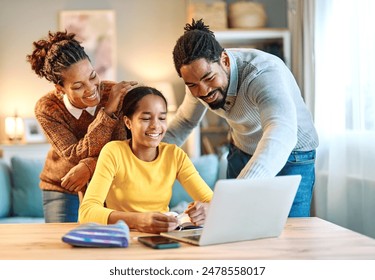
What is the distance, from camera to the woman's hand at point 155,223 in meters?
1.57

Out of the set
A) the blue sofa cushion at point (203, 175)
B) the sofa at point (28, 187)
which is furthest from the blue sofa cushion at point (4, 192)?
the blue sofa cushion at point (203, 175)

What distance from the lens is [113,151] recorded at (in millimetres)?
1854

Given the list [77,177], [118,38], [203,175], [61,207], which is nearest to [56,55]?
[77,177]

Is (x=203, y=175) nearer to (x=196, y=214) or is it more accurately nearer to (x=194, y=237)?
(x=196, y=214)

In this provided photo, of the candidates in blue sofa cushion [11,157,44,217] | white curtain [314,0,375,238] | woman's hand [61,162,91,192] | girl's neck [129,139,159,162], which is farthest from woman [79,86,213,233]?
blue sofa cushion [11,157,44,217]

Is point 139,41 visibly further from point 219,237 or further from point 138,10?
point 219,237

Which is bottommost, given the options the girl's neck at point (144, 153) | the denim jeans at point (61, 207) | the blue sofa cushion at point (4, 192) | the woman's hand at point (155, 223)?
the blue sofa cushion at point (4, 192)

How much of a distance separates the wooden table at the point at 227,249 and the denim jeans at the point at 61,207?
56 centimetres

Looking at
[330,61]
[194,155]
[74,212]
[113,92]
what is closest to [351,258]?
[113,92]

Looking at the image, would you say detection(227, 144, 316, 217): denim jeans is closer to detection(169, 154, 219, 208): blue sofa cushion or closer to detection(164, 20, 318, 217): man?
detection(164, 20, 318, 217): man

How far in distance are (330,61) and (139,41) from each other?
218 centimetres

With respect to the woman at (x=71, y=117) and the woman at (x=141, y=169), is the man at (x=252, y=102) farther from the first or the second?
the woman at (x=71, y=117)

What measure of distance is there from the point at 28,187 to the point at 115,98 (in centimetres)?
220

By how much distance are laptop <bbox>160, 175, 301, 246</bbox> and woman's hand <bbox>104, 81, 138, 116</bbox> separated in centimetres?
61
